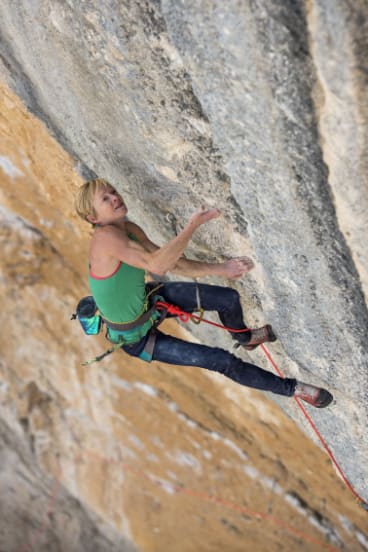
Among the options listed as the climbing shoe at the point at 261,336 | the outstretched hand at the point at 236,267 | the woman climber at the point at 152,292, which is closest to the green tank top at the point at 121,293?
the woman climber at the point at 152,292

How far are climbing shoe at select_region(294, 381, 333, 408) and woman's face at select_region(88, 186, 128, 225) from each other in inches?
52.4

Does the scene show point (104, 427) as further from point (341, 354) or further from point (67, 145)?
point (341, 354)

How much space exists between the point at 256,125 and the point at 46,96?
5.49ft

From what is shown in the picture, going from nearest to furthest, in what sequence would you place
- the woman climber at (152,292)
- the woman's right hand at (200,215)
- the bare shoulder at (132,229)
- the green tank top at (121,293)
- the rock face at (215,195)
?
the rock face at (215,195)
the woman's right hand at (200,215)
the woman climber at (152,292)
the green tank top at (121,293)
the bare shoulder at (132,229)

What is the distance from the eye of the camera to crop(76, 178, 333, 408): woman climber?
7.85 ft

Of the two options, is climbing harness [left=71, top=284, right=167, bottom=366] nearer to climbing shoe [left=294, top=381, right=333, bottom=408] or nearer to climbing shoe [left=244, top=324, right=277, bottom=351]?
climbing shoe [left=244, top=324, right=277, bottom=351]

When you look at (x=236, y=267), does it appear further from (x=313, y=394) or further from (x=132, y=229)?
(x=313, y=394)

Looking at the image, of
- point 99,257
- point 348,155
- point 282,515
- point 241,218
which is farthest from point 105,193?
point 282,515

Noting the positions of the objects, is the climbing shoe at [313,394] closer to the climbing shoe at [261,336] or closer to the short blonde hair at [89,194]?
the climbing shoe at [261,336]

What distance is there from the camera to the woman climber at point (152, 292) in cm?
239

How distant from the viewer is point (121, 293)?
2.61 metres

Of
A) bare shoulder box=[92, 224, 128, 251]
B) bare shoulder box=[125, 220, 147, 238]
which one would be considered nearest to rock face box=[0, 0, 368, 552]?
bare shoulder box=[125, 220, 147, 238]

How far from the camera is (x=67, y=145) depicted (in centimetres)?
343

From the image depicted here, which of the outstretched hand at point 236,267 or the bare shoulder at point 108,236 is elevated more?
the bare shoulder at point 108,236
